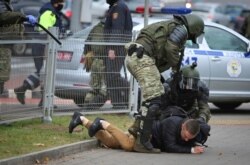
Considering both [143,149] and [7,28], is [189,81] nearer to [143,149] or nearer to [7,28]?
[143,149]

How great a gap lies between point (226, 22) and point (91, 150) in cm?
2971

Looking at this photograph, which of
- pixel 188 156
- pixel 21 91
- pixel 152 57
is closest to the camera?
pixel 188 156

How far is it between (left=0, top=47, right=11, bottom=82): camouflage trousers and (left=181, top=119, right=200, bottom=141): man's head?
2.40m

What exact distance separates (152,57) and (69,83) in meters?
2.20

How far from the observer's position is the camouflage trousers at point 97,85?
11773 millimetres

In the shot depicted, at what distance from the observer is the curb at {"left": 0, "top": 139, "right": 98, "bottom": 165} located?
838 centimetres

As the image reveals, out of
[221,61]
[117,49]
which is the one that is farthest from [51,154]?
[221,61]

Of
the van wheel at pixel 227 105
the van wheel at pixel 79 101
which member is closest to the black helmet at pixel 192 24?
the van wheel at pixel 79 101

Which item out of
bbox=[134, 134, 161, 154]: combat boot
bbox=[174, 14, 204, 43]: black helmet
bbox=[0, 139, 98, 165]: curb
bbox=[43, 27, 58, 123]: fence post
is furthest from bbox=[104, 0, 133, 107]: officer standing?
bbox=[134, 134, 161, 154]: combat boot

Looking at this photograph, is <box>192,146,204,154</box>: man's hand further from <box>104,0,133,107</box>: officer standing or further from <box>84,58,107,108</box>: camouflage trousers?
<box>104,0,133,107</box>: officer standing

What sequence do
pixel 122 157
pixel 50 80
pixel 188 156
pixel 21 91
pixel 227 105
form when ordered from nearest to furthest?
pixel 122 157, pixel 188 156, pixel 21 91, pixel 50 80, pixel 227 105

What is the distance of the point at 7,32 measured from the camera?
10086mm

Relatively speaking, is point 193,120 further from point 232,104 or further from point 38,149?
point 232,104

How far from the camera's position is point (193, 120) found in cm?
927
